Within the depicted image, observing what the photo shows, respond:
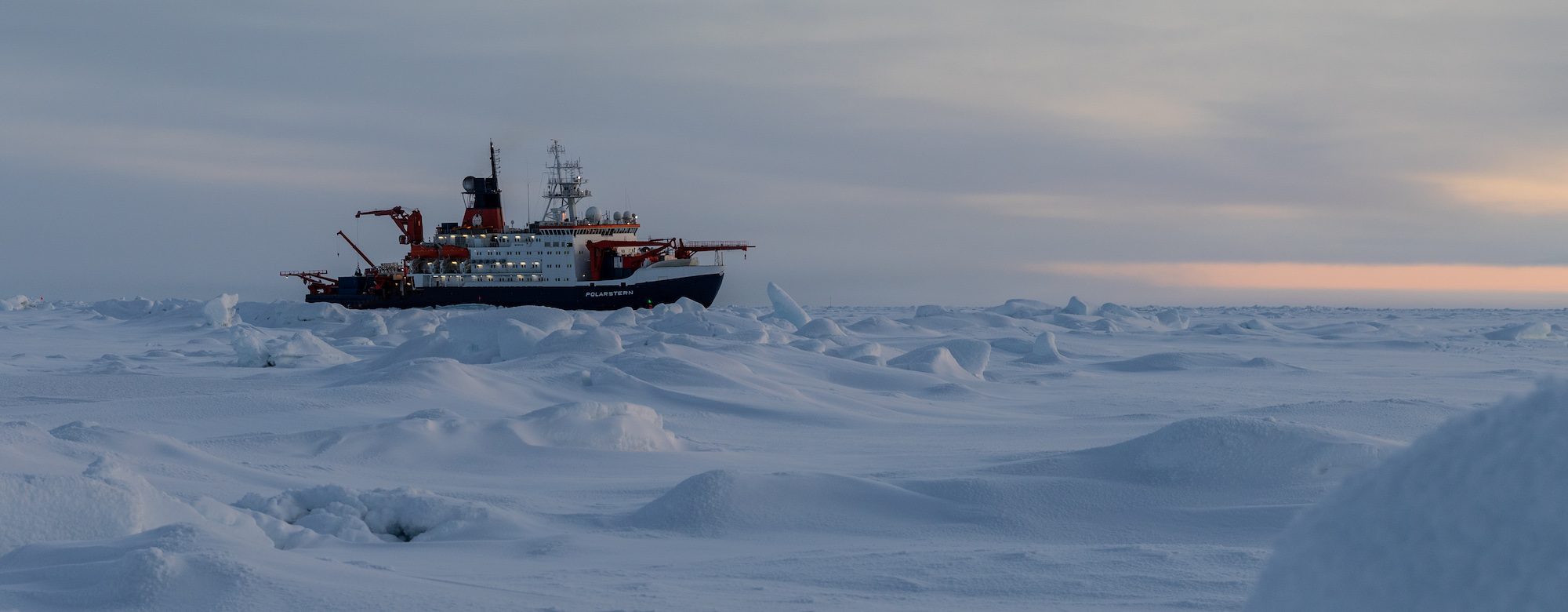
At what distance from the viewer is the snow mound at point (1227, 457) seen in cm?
506

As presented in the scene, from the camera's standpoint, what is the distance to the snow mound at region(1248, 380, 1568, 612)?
4.00 feet

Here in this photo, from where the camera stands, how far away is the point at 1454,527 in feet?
4.15

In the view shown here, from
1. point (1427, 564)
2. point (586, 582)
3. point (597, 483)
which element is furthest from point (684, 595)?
point (597, 483)

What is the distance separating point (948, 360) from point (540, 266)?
2839 cm

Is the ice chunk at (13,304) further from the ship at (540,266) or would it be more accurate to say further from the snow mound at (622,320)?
the snow mound at (622,320)

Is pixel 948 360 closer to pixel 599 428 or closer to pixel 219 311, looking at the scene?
pixel 599 428

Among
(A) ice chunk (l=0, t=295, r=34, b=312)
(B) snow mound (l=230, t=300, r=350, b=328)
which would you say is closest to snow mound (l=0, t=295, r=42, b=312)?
(A) ice chunk (l=0, t=295, r=34, b=312)

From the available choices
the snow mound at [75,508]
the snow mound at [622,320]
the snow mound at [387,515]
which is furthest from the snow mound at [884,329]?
the snow mound at [75,508]

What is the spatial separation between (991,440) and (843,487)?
322 centimetres

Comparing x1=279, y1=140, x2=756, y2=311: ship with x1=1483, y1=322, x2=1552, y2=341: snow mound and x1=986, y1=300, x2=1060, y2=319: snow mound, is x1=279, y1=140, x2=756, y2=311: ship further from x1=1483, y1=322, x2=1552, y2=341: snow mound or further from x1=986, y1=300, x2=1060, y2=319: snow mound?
x1=1483, y1=322, x2=1552, y2=341: snow mound

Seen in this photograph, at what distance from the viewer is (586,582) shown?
11.0ft

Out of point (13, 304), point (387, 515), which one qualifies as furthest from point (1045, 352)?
point (13, 304)

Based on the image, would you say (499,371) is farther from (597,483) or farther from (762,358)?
(597,483)

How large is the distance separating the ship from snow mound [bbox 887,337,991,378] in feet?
82.2
